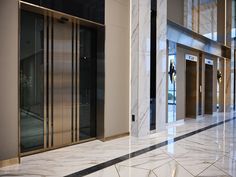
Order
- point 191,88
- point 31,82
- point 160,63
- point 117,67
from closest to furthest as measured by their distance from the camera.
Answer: point 31,82
point 117,67
point 160,63
point 191,88

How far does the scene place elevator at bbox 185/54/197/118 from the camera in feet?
32.3

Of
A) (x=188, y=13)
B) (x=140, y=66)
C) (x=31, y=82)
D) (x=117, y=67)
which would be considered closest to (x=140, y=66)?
(x=140, y=66)

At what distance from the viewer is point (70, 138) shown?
552 centimetres

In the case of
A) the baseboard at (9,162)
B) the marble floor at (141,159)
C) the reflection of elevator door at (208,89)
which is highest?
the reflection of elevator door at (208,89)

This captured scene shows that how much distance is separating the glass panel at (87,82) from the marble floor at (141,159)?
1.48ft

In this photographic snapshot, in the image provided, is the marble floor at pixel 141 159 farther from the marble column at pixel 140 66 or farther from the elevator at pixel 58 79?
the marble column at pixel 140 66

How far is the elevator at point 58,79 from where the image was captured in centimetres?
473

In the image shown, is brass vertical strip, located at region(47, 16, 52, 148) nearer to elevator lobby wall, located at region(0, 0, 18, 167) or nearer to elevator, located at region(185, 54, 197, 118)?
elevator lobby wall, located at region(0, 0, 18, 167)

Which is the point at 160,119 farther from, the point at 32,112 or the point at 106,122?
the point at 32,112

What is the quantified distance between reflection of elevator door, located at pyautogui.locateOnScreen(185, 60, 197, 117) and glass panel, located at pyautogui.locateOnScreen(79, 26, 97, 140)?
17.4ft

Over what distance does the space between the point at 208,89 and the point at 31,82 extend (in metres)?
9.27

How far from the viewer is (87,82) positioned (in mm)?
5867

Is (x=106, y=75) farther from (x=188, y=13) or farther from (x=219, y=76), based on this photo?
(x=219, y=76)

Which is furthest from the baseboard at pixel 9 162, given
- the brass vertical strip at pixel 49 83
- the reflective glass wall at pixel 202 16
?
the reflective glass wall at pixel 202 16
